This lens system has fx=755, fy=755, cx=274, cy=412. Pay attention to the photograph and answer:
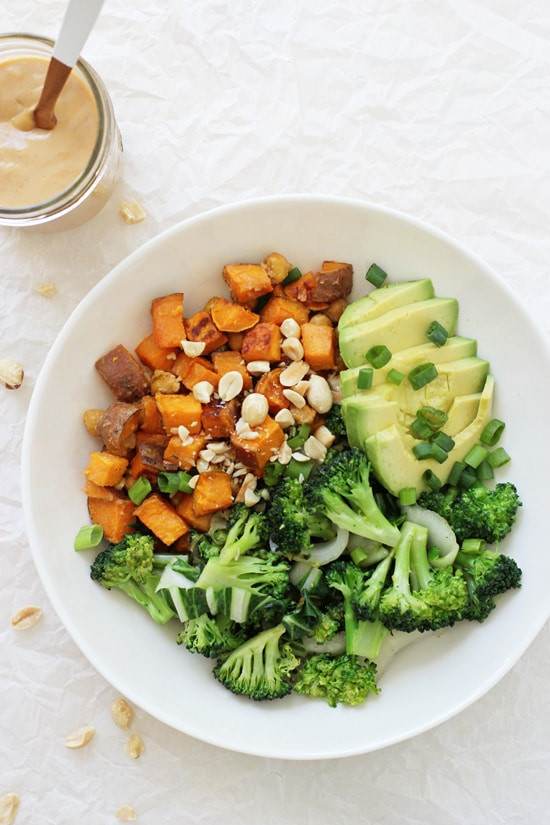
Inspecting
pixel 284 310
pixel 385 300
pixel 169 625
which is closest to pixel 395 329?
pixel 385 300

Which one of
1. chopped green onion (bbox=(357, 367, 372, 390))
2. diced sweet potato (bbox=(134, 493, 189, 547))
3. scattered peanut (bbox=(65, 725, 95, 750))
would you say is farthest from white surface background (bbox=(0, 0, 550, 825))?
chopped green onion (bbox=(357, 367, 372, 390))

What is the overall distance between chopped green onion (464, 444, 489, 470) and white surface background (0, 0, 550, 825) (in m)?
0.73

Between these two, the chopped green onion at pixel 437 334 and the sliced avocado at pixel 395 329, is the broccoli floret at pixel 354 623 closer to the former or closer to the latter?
the sliced avocado at pixel 395 329

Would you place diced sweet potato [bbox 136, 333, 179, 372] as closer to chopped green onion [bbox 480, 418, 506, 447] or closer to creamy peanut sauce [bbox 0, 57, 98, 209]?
creamy peanut sauce [bbox 0, 57, 98, 209]

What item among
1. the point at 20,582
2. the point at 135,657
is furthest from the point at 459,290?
the point at 20,582

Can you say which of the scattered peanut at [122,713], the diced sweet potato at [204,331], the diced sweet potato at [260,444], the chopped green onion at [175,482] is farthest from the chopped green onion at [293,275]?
the scattered peanut at [122,713]

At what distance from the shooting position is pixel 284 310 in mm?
2633

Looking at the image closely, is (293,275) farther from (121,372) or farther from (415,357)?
(121,372)

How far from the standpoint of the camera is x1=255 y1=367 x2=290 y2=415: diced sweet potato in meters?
2.54

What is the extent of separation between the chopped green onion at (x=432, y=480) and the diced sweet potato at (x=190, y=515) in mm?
736

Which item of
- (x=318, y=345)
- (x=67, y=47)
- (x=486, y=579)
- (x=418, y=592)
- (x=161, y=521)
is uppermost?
(x=67, y=47)

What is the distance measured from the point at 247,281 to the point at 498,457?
40.6 inches

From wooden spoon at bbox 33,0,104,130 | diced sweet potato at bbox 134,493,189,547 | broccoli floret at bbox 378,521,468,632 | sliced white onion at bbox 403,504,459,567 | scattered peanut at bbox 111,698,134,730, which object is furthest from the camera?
scattered peanut at bbox 111,698,134,730

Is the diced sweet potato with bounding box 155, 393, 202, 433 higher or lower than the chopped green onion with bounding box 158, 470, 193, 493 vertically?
higher
